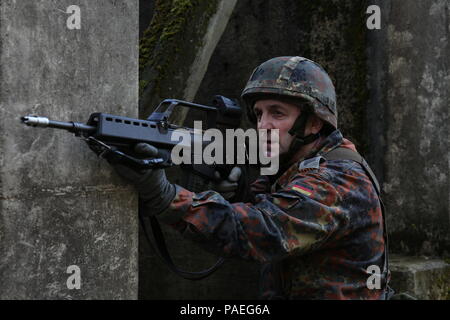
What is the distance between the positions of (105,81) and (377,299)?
1.60 metres

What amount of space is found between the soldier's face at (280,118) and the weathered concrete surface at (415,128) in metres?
1.95

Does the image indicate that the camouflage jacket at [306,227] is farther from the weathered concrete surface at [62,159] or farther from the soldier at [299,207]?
the weathered concrete surface at [62,159]

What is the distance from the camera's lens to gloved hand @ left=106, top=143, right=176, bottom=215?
6.68 ft

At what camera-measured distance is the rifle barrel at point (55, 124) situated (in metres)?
1.70

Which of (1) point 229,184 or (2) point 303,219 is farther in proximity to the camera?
(1) point 229,184

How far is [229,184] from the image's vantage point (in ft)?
8.73

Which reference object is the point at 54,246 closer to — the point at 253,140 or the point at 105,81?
the point at 105,81

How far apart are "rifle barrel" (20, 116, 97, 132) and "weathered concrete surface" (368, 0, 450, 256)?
303 cm

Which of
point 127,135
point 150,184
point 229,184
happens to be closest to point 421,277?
point 229,184

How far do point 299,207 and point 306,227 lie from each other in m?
0.08

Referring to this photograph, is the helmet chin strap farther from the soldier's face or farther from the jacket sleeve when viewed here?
the jacket sleeve

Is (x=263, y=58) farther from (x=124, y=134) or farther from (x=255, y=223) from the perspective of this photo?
(x=124, y=134)

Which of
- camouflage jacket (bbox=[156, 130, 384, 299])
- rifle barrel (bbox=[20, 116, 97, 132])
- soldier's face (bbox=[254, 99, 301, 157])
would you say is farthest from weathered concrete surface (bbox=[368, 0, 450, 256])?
rifle barrel (bbox=[20, 116, 97, 132])

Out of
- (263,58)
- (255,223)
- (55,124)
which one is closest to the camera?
(55,124)
